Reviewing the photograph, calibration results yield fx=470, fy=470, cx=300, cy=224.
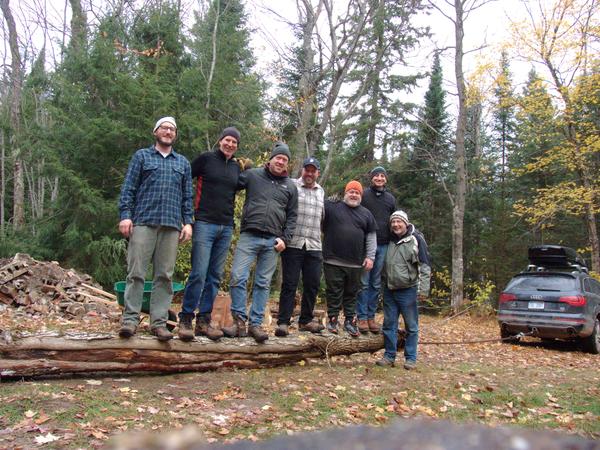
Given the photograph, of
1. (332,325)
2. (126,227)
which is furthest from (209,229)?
(332,325)

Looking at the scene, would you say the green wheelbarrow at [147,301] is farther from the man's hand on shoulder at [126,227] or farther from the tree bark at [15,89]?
the tree bark at [15,89]

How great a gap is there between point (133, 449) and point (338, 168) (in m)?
20.9

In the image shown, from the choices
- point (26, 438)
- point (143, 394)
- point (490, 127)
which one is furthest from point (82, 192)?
point (490, 127)

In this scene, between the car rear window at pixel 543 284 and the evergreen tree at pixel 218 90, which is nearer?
the car rear window at pixel 543 284

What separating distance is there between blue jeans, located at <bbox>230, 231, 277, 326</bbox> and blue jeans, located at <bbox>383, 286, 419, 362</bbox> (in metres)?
1.75

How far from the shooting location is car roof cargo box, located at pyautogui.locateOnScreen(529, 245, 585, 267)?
10977 millimetres

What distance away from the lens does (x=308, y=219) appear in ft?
19.0

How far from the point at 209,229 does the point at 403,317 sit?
9.28 ft

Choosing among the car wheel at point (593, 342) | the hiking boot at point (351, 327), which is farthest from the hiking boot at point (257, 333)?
the car wheel at point (593, 342)

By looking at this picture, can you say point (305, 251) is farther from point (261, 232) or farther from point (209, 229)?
point (209, 229)

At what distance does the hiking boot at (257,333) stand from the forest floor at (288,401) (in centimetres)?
38

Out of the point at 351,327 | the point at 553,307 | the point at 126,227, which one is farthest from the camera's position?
the point at 553,307

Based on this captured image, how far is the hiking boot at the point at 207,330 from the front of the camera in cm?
532

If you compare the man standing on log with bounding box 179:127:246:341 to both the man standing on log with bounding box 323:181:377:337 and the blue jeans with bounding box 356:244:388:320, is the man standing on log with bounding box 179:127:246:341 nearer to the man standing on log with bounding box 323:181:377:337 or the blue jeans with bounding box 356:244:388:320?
the man standing on log with bounding box 323:181:377:337
